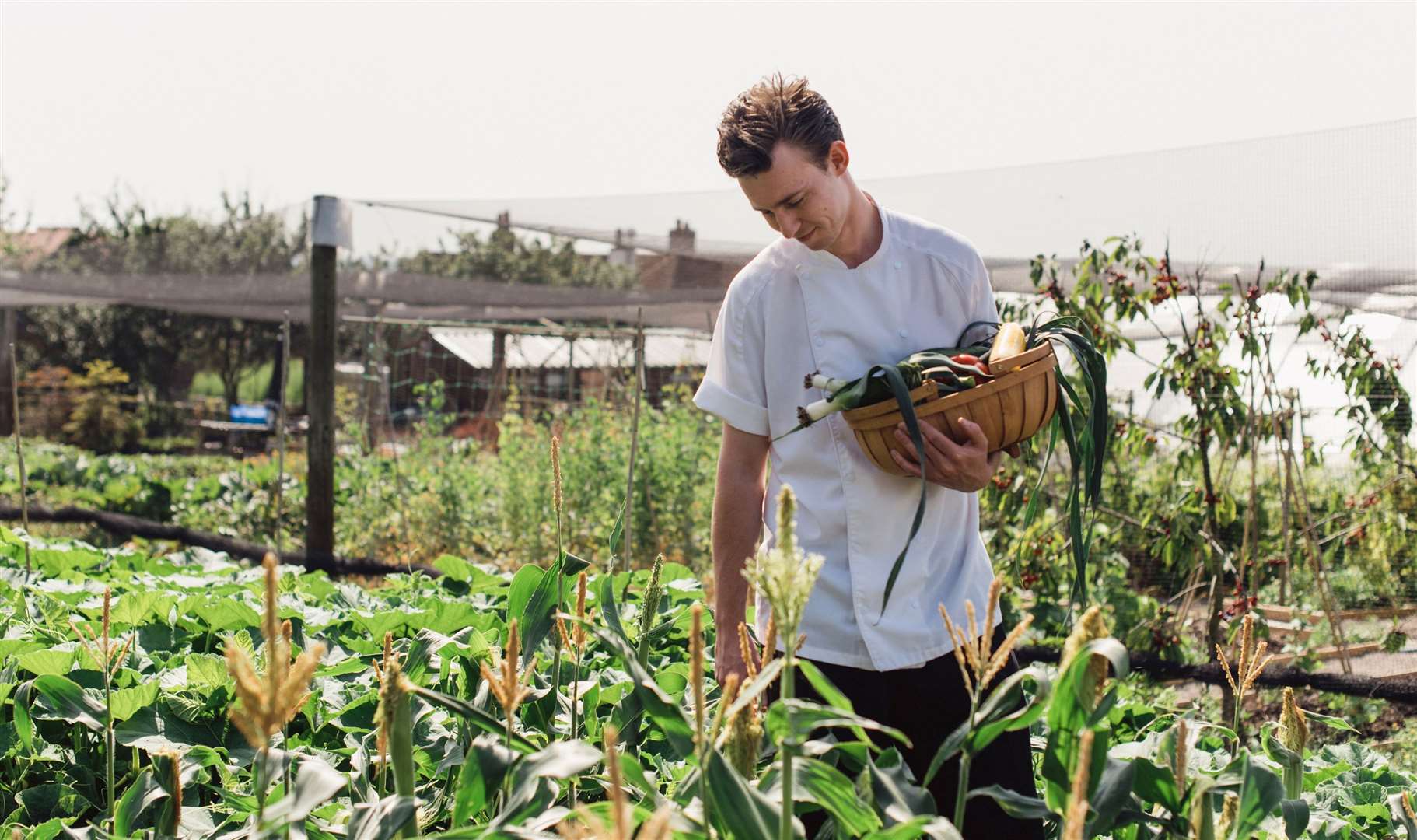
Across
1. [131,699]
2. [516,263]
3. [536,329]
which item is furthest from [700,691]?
[516,263]

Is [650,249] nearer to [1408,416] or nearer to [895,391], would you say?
[1408,416]

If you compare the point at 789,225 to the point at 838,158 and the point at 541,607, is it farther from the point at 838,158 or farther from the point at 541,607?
the point at 541,607

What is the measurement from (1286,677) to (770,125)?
2513mm

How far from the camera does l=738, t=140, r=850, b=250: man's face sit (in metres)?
1.54

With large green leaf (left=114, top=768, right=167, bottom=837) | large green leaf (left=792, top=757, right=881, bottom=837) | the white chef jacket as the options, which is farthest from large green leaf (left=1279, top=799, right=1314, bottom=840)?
large green leaf (left=114, top=768, right=167, bottom=837)

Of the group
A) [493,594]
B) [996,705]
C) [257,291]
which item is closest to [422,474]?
[257,291]

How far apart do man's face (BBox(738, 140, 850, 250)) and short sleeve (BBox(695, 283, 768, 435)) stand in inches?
5.7

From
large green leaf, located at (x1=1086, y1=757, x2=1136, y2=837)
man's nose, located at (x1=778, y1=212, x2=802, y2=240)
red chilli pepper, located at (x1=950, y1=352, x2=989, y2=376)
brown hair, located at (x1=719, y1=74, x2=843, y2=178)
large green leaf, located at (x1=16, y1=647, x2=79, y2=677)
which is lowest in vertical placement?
large green leaf, located at (x1=16, y1=647, x2=79, y2=677)

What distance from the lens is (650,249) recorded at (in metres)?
5.96

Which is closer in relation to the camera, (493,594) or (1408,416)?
(493,594)

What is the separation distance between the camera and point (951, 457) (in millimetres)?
1480

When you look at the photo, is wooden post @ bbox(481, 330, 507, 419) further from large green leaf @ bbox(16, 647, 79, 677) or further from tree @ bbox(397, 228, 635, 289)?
large green leaf @ bbox(16, 647, 79, 677)

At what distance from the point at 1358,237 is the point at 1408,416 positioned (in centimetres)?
58

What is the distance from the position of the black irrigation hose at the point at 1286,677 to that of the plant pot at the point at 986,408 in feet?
5.49
